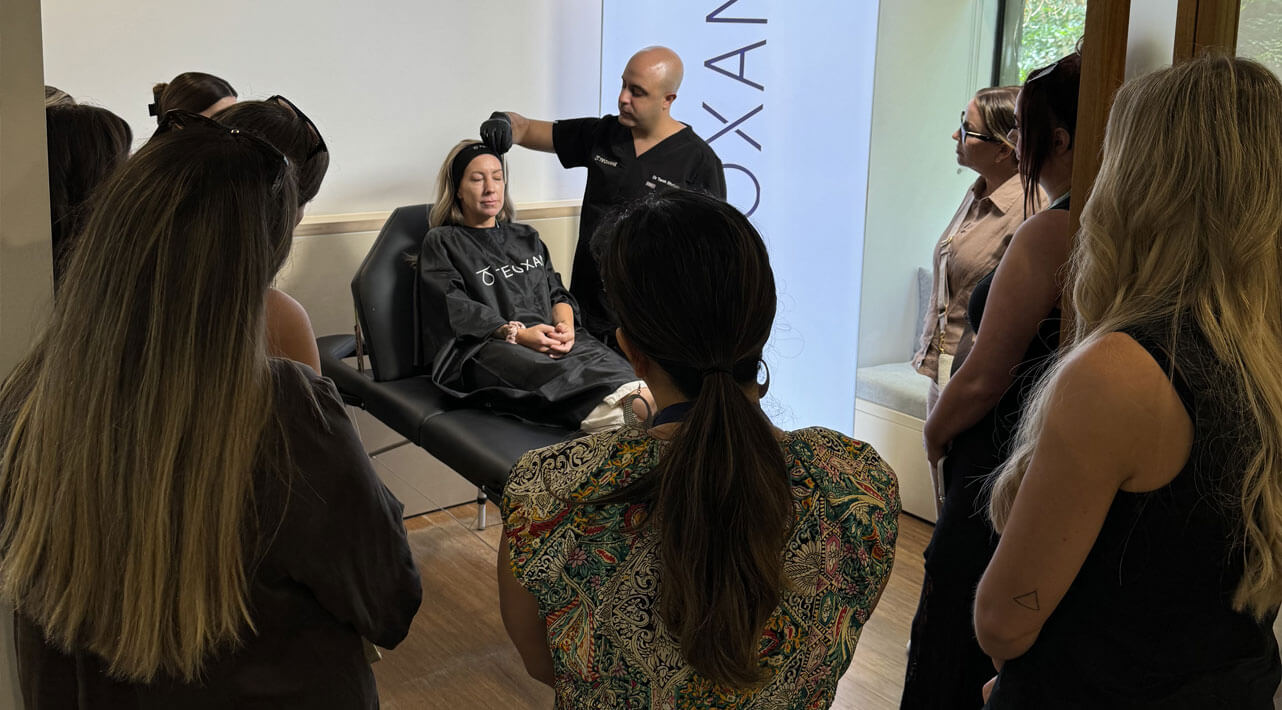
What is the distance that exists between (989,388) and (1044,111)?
0.52m

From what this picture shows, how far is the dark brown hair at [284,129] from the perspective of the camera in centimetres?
195

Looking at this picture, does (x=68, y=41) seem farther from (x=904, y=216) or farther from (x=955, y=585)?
(x=955, y=585)

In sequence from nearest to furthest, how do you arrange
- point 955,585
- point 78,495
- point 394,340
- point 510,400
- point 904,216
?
point 78,495 < point 955,585 < point 510,400 < point 394,340 < point 904,216

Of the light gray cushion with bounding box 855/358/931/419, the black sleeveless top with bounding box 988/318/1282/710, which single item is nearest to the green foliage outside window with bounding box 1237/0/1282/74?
the black sleeveless top with bounding box 988/318/1282/710

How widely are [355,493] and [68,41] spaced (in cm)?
295

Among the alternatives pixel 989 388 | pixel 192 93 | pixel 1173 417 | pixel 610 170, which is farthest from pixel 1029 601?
pixel 610 170

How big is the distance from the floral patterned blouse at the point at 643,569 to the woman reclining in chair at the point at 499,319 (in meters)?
1.91

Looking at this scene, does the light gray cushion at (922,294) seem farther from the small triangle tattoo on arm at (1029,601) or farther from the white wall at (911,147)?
the small triangle tattoo on arm at (1029,601)

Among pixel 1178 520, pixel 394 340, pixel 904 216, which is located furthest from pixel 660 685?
pixel 904 216

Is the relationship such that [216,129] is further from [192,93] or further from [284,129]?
[192,93]

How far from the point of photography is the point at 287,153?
6.38ft

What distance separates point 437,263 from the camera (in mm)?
3855

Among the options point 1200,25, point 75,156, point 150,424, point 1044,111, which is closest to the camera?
point 150,424

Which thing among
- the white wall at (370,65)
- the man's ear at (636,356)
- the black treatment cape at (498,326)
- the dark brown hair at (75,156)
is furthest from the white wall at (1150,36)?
the white wall at (370,65)
